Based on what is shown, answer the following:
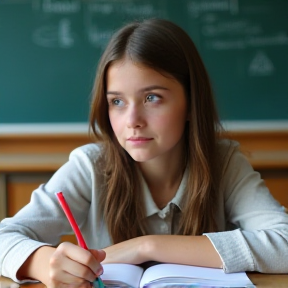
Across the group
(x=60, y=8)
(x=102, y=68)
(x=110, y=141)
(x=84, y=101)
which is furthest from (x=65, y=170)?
(x=60, y=8)

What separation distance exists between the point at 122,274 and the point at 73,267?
12 centimetres

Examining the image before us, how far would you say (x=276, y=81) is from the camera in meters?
2.36

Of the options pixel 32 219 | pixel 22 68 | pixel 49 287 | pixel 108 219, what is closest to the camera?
pixel 49 287

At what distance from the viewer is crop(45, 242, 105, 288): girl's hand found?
847 mm

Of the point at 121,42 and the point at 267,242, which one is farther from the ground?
the point at 121,42

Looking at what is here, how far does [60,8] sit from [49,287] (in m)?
1.72

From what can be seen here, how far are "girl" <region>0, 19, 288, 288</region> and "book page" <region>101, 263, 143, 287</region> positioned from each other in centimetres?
3

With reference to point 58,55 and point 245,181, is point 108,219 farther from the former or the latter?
point 58,55

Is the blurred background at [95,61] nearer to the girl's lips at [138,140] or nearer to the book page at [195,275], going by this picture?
the girl's lips at [138,140]

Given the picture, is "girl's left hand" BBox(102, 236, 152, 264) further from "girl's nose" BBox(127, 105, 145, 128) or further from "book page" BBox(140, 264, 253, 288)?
"girl's nose" BBox(127, 105, 145, 128)

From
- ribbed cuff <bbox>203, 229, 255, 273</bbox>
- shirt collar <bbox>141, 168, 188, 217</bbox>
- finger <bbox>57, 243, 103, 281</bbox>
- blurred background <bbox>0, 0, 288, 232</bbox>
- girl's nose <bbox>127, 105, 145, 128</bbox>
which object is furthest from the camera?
blurred background <bbox>0, 0, 288, 232</bbox>

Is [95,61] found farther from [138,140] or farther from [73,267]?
[73,267]

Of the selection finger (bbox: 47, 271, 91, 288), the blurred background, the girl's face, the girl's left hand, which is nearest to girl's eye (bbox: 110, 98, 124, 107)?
the girl's face

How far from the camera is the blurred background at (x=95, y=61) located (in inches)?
92.7
